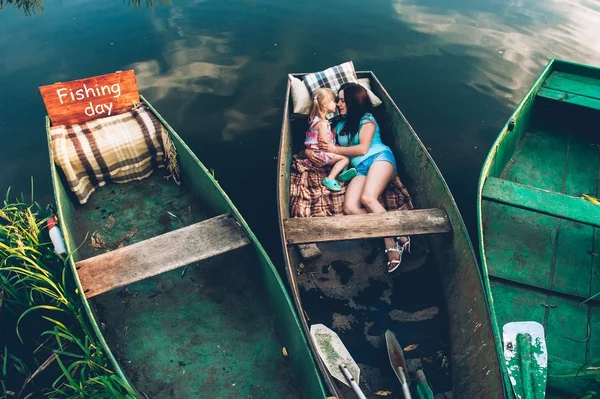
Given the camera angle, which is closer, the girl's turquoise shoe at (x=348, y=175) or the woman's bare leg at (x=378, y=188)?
the woman's bare leg at (x=378, y=188)

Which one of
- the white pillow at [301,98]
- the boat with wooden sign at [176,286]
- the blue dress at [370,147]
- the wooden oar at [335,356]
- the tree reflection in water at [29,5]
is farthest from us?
the tree reflection in water at [29,5]

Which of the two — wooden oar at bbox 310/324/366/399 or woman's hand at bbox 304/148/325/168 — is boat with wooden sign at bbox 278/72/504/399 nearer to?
wooden oar at bbox 310/324/366/399

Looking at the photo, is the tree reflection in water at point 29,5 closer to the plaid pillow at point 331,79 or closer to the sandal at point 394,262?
the plaid pillow at point 331,79

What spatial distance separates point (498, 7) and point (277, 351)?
37.5 feet

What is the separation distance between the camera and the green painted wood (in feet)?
16.6

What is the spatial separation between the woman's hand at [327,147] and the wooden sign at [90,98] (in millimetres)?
2443

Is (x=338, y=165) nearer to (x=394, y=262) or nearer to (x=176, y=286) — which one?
(x=394, y=262)

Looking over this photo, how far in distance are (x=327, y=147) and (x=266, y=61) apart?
4.49m

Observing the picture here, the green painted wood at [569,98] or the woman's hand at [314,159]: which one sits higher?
the green painted wood at [569,98]

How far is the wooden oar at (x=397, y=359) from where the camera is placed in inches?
114

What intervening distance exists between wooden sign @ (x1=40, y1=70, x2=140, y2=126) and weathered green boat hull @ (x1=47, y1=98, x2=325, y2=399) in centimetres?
83

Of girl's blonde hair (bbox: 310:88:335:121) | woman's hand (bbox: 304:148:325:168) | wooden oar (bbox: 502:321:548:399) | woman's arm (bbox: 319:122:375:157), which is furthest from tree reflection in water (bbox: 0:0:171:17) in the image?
wooden oar (bbox: 502:321:548:399)

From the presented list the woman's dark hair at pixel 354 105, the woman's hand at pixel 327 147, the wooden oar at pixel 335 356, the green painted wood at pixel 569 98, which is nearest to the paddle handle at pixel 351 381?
the wooden oar at pixel 335 356

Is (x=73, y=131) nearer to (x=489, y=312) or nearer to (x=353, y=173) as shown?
(x=353, y=173)
